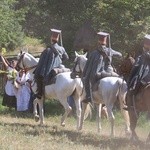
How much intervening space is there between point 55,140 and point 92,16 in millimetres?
9399

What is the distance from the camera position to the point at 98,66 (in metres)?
12.2

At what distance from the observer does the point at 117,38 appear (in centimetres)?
1738

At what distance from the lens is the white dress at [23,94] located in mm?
17484

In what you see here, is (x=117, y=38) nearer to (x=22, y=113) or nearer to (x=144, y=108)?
(x=22, y=113)

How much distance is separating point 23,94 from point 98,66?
5978mm

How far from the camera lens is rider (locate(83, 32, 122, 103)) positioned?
478 inches

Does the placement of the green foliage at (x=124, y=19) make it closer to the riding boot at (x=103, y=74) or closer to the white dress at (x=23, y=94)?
the white dress at (x=23, y=94)

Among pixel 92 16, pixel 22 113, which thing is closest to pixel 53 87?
pixel 22 113

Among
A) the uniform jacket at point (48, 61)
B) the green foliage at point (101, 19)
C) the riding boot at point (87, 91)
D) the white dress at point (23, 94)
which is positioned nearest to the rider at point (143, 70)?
the riding boot at point (87, 91)

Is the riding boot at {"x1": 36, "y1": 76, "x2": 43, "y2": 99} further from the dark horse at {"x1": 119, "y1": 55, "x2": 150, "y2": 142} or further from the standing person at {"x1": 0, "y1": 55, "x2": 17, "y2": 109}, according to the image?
the standing person at {"x1": 0, "y1": 55, "x2": 17, "y2": 109}

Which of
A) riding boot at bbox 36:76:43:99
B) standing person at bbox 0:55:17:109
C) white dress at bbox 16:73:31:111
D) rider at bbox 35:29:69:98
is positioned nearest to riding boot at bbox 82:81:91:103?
rider at bbox 35:29:69:98

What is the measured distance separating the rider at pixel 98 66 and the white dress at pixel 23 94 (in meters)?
5.52

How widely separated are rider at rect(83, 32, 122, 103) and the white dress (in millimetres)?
5523

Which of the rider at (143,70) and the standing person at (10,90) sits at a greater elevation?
the rider at (143,70)
